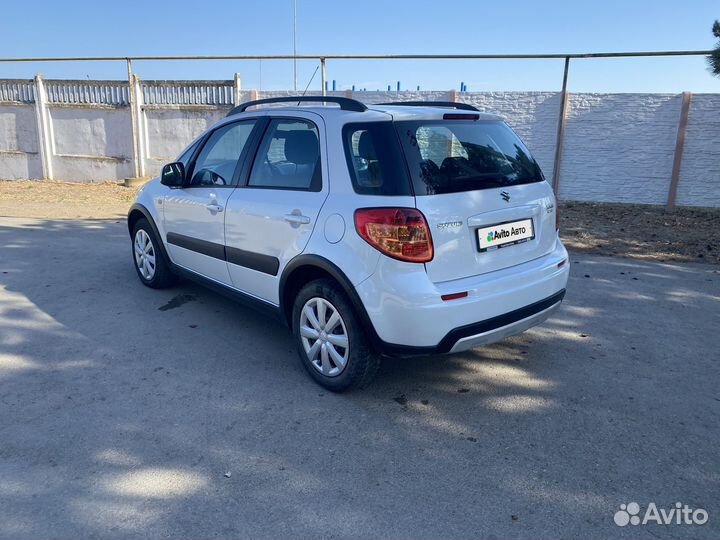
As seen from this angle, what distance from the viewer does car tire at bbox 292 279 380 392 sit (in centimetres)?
350

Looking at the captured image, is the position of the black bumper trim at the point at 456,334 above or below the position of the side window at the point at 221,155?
below

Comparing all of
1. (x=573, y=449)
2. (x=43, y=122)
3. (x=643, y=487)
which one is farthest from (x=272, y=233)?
(x=43, y=122)

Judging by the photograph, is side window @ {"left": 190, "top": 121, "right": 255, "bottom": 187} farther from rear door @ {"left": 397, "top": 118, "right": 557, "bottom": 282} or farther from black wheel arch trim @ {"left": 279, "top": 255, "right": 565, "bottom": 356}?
rear door @ {"left": 397, "top": 118, "right": 557, "bottom": 282}

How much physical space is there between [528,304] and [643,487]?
1.20m

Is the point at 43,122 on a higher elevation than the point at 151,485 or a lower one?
higher

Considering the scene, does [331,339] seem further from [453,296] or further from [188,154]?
[188,154]

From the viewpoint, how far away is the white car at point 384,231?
322 cm

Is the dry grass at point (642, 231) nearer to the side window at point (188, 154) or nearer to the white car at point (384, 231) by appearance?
the white car at point (384, 231)

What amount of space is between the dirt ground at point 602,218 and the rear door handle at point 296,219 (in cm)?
519

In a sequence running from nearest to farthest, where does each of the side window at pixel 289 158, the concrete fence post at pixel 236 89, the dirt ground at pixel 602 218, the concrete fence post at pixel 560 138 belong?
the side window at pixel 289 158, the dirt ground at pixel 602 218, the concrete fence post at pixel 560 138, the concrete fence post at pixel 236 89

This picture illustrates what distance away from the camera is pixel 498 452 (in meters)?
3.08

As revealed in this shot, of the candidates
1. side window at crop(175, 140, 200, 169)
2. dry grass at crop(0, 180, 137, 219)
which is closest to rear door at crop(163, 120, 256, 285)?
side window at crop(175, 140, 200, 169)

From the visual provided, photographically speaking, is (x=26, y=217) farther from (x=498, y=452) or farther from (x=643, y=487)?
(x=643, y=487)

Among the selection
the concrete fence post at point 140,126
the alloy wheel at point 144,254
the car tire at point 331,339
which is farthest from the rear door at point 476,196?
the concrete fence post at point 140,126
